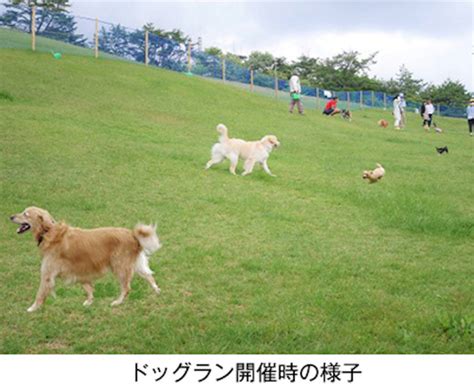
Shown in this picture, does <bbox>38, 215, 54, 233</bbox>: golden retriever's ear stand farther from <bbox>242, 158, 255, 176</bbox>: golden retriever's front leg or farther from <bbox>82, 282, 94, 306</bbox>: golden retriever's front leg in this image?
<bbox>242, 158, 255, 176</bbox>: golden retriever's front leg

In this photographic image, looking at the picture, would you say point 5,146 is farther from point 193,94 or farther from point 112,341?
point 193,94

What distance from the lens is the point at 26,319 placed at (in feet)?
16.8

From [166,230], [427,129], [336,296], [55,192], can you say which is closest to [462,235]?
[336,296]

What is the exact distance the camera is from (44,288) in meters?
4.92

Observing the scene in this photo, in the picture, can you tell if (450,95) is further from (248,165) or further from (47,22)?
(248,165)

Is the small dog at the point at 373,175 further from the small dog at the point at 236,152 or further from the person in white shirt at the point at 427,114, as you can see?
the person in white shirt at the point at 427,114

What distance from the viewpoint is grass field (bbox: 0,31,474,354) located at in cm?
501

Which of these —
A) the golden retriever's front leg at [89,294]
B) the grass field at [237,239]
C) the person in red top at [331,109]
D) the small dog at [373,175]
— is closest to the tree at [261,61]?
the person in red top at [331,109]

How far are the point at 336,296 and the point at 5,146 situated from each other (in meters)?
9.81

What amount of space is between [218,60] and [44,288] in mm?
35214

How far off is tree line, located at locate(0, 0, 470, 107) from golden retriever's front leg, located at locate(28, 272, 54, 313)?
28.3 m

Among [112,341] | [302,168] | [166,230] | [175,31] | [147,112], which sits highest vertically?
[175,31]

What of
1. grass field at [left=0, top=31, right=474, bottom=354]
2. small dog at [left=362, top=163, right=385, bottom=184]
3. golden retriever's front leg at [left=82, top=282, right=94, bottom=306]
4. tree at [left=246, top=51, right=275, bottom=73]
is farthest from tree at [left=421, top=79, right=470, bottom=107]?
golden retriever's front leg at [left=82, top=282, right=94, bottom=306]

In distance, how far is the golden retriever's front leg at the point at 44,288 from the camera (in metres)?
4.83
